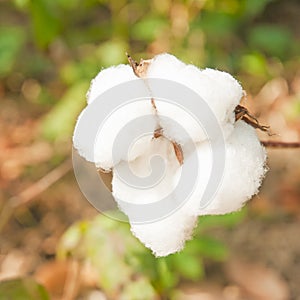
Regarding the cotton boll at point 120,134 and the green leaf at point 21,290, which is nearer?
the cotton boll at point 120,134

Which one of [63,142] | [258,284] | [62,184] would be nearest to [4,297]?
[258,284]

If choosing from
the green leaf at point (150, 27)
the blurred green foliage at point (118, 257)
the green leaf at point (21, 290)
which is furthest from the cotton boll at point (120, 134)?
the green leaf at point (150, 27)

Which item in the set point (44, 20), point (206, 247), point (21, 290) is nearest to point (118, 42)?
point (44, 20)

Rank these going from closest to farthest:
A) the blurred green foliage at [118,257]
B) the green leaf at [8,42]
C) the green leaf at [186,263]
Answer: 1. the blurred green foliage at [118,257]
2. the green leaf at [186,263]
3. the green leaf at [8,42]

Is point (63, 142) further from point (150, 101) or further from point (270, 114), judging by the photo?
point (150, 101)

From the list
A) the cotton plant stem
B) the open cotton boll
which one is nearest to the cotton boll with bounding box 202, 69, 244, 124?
the open cotton boll

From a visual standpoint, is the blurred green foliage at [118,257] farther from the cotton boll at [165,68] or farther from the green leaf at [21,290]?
the cotton boll at [165,68]

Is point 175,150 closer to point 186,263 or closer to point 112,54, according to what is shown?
point 186,263
